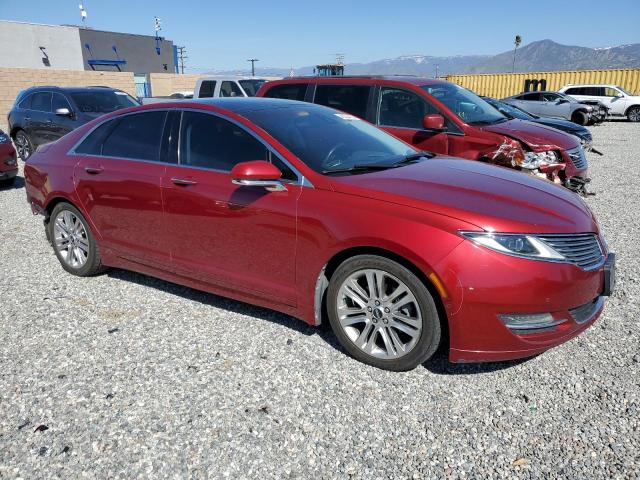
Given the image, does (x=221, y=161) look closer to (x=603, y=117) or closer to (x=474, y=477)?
(x=474, y=477)

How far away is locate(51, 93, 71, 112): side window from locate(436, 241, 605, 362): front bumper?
10.1 m

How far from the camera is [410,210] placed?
3018 mm

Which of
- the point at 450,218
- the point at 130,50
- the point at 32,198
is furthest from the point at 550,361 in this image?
the point at 130,50

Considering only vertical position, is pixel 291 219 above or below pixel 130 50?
below

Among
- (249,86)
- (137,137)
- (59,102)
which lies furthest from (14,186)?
(137,137)

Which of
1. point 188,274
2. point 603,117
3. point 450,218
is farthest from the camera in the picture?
point 603,117

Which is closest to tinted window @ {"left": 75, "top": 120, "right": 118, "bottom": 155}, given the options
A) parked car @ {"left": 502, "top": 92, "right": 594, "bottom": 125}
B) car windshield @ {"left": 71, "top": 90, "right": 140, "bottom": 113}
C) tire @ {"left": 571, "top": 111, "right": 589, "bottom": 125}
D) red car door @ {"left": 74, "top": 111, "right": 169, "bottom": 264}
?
red car door @ {"left": 74, "top": 111, "right": 169, "bottom": 264}

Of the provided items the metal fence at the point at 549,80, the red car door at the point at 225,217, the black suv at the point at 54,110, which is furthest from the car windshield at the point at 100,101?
the metal fence at the point at 549,80

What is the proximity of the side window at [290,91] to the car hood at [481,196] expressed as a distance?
4.23m

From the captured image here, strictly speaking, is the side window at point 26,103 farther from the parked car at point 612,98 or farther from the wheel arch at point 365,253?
the parked car at point 612,98

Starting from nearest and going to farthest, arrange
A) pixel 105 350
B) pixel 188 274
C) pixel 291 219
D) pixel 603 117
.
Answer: pixel 291 219 < pixel 105 350 < pixel 188 274 < pixel 603 117

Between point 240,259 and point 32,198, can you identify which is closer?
point 240,259

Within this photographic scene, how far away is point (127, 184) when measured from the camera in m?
4.23

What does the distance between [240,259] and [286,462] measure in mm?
Answer: 1531
